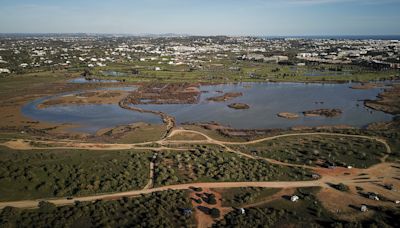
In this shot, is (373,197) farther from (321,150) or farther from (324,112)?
(324,112)

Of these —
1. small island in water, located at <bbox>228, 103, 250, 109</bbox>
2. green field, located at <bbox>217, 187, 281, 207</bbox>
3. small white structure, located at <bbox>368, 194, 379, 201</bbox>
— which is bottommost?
green field, located at <bbox>217, 187, 281, 207</bbox>

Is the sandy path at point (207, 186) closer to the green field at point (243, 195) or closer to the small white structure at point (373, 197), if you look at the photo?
the green field at point (243, 195)

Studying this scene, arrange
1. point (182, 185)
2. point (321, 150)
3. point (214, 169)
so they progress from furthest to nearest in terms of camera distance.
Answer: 1. point (321, 150)
2. point (214, 169)
3. point (182, 185)

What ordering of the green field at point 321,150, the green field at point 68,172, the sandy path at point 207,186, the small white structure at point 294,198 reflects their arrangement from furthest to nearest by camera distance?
the green field at point 321,150
the green field at point 68,172
the small white structure at point 294,198
the sandy path at point 207,186

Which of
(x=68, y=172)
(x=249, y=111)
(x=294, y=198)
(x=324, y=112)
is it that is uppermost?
(x=324, y=112)

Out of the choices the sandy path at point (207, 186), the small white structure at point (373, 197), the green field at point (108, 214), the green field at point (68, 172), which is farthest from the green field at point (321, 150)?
the green field at point (108, 214)

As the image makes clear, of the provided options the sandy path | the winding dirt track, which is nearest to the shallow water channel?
the winding dirt track

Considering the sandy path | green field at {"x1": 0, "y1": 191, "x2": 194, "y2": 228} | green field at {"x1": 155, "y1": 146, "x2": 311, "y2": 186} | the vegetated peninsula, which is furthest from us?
the vegetated peninsula

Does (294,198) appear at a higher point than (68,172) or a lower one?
lower

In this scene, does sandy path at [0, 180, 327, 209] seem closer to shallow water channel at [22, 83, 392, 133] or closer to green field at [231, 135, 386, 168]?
green field at [231, 135, 386, 168]

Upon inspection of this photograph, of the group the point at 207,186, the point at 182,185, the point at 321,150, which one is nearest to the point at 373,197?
the point at 321,150

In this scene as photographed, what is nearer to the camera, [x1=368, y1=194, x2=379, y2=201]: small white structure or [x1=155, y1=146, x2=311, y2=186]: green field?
[x1=368, y1=194, x2=379, y2=201]: small white structure

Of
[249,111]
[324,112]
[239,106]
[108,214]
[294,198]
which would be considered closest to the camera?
[108,214]
